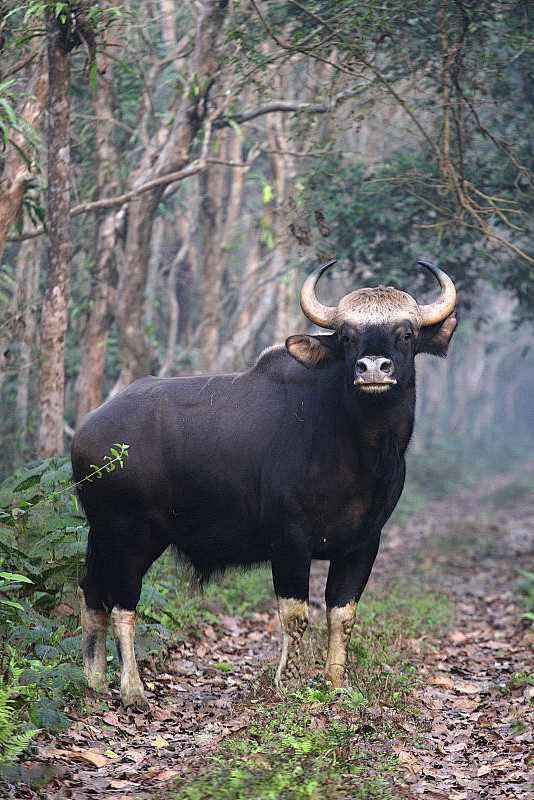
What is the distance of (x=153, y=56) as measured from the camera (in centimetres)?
1245

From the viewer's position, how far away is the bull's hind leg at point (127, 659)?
5.45m

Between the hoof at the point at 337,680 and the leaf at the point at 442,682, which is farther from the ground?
the hoof at the point at 337,680

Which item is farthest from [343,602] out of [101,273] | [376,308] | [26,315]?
[26,315]

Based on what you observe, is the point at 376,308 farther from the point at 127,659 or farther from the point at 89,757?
the point at 89,757

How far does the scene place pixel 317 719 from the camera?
4680 millimetres

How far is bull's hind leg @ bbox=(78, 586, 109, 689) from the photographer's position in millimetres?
5664

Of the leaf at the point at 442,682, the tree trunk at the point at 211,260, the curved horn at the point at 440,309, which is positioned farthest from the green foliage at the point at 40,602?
the tree trunk at the point at 211,260

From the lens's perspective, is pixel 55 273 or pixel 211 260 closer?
pixel 55 273

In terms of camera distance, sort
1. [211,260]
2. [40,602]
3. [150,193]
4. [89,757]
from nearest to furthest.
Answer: [89,757] → [40,602] → [150,193] → [211,260]

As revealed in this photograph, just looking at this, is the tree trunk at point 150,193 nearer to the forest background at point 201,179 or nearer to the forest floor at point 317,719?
the forest background at point 201,179

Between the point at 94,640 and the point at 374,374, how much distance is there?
2.43 m

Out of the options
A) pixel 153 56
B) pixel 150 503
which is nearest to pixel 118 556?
pixel 150 503

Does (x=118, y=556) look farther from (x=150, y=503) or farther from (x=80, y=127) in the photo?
(x=80, y=127)

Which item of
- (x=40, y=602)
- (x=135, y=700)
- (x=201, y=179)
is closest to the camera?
(x=135, y=700)
